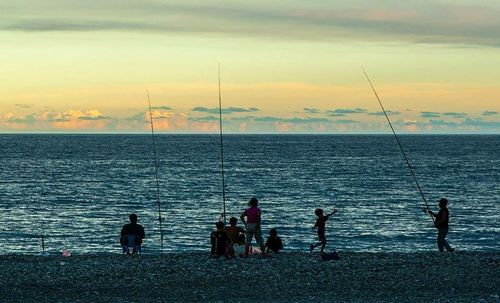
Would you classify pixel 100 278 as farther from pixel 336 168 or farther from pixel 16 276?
pixel 336 168

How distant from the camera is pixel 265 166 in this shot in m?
120

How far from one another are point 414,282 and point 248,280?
3.66 m

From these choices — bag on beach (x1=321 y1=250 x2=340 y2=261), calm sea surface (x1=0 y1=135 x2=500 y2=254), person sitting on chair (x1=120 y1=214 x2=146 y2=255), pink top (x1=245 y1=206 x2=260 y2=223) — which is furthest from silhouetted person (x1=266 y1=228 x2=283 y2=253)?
calm sea surface (x1=0 y1=135 x2=500 y2=254)

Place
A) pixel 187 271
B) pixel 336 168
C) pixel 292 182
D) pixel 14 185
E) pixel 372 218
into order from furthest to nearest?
pixel 336 168 → pixel 292 182 → pixel 14 185 → pixel 372 218 → pixel 187 271

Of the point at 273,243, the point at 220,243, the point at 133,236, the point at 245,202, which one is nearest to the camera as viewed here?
the point at 220,243

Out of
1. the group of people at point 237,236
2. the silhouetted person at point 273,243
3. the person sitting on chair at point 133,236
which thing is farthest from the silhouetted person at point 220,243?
the person sitting on chair at point 133,236

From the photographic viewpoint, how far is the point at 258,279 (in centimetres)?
1988

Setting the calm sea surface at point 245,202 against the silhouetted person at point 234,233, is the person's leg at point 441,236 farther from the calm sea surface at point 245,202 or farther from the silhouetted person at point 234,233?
the calm sea surface at point 245,202

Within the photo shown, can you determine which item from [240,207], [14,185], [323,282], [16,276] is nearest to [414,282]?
[323,282]

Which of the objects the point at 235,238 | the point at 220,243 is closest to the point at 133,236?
the point at 220,243

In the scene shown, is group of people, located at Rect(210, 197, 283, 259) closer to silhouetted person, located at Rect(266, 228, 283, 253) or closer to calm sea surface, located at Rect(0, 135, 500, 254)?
silhouetted person, located at Rect(266, 228, 283, 253)

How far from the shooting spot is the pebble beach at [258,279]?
1839 cm

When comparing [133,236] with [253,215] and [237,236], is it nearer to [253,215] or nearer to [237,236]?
[237,236]

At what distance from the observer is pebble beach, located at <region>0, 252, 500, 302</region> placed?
1839cm
